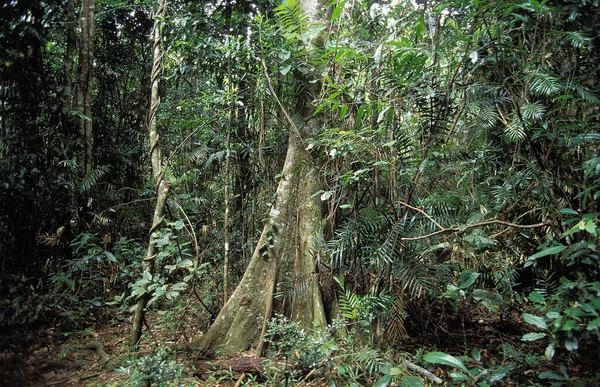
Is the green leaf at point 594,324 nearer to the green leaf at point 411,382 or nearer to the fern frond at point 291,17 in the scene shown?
the green leaf at point 411,382

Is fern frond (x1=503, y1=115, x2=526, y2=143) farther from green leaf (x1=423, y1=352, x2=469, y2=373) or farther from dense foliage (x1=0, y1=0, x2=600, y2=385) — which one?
green leaf (x1=423, y1=352, x2=469, y2=373)

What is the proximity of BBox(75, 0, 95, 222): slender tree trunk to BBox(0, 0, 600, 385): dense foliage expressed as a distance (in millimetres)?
146

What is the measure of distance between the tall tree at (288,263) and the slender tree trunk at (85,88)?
301 cm

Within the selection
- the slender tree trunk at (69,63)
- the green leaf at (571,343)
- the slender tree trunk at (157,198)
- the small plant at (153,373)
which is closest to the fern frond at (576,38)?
the green leaf at (571,343)

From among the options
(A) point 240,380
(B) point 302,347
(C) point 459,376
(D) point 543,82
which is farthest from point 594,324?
(A) point 240,380

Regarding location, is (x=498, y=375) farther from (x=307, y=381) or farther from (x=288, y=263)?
(x=288, y=263)

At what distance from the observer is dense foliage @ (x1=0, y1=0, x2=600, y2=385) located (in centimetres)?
237

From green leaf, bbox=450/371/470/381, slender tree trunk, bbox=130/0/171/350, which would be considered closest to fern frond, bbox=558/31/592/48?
green leaf, bbox=450/371/470/381

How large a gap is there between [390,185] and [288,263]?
1358 mm

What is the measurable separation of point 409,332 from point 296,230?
58.9 inches

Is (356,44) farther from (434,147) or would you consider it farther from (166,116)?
(166,116)

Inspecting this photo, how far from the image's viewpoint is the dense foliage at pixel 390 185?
7.79 ft

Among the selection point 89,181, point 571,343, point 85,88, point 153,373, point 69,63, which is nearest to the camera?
point 571,343

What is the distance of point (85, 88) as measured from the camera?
5500mm
